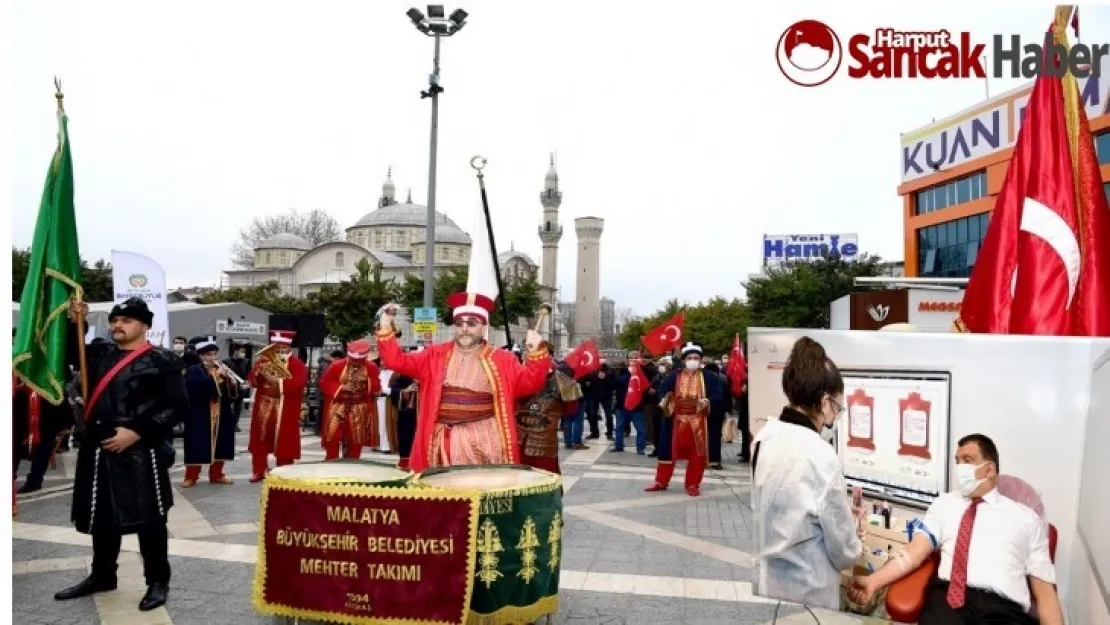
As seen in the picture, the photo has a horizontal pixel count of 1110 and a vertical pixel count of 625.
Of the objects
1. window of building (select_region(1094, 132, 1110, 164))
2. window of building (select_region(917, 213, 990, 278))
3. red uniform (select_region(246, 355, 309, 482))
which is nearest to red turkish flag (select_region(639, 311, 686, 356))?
red uniform (select_region(246, 355, 309, 482))

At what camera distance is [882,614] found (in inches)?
150

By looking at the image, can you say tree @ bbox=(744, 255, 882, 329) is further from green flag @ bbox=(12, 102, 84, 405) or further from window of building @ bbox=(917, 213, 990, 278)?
green flag @ bbox=(12, 102, 84, 405)

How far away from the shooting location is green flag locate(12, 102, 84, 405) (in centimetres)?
542

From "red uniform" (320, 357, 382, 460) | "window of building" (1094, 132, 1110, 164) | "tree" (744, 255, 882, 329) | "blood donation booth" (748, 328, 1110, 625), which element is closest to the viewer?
"blood donation booth" (748, 328, 1110, 625)

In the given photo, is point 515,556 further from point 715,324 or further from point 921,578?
point 715,324

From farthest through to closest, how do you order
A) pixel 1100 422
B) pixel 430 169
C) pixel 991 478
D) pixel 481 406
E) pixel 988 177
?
pixel 988 177
pixel 430 169
pixel 481 406
pixel 991 478
pixel 1100 422

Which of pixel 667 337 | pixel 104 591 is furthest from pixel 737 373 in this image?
pixel 104 591

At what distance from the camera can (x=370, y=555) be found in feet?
14.0

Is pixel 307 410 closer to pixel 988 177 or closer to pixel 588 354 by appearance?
pixel 588 354

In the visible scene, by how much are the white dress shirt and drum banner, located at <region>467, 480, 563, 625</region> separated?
1.98 m

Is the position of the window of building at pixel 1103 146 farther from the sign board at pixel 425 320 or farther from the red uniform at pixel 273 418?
the red uniform at pixel 273 418

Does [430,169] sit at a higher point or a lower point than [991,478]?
higher

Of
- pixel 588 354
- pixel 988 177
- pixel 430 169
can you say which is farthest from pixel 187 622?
pixel 988 177

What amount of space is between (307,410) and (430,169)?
238 inches
